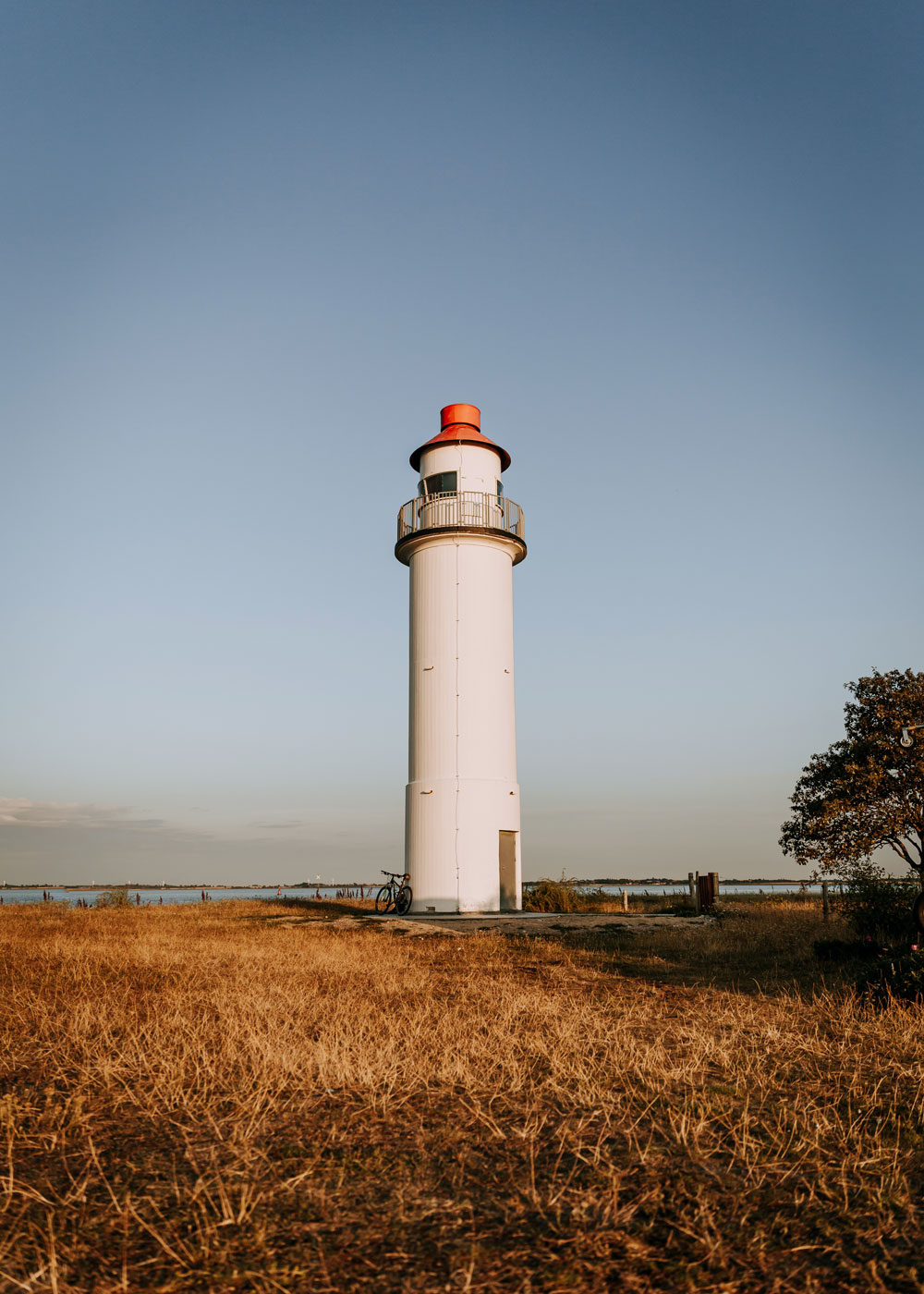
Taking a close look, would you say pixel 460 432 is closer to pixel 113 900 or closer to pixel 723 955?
pixel 723 955

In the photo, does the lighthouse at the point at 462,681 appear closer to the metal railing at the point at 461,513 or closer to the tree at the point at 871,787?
the metal railing at the point at 461,513

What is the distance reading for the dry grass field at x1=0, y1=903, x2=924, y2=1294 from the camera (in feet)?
12.1

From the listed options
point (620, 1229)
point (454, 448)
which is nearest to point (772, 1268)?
point (620, 1229)

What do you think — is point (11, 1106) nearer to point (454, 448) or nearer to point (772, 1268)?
point (772, 1268)

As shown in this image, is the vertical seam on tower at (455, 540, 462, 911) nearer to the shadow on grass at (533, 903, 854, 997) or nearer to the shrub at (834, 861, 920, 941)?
the shadow on grass at (533, 903, 854, 997)

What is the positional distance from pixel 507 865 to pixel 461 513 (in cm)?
1051

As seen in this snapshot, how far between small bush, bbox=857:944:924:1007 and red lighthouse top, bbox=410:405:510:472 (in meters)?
19.7

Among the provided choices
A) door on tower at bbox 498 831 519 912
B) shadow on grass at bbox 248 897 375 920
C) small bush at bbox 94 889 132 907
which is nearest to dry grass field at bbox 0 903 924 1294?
door on tower at bbox 498 831 519 912

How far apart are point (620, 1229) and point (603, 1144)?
1.12 metres

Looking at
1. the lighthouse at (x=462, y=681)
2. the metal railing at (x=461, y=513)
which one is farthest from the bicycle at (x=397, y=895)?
the metal railing at (x=461, y=513)

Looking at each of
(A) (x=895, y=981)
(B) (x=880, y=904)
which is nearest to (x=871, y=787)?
(B) (x=880, y=904)

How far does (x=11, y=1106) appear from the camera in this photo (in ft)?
18.7

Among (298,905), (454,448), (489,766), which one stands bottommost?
(298,905)

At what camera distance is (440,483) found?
27391 millimetres
